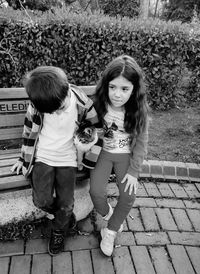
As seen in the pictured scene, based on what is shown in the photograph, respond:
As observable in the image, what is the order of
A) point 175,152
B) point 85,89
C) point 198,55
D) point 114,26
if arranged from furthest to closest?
point 198,55 → point 114,26 → point 175,152 → point 85,89

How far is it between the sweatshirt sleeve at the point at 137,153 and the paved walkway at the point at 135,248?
1.99 ft

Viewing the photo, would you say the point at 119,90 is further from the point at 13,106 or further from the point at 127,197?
the point at 13,106

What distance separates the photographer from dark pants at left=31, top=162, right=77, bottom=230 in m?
2.14

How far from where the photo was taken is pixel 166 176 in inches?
127

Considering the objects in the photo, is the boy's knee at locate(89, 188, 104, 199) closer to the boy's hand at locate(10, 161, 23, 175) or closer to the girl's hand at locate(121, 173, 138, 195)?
the girl's hand at locate(121, 173, 138, 195)

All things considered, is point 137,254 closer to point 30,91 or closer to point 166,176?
point 166,176

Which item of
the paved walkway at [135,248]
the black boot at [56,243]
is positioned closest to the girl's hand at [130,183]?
the paved walkway at [135,248]

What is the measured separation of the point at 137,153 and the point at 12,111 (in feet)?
3.62

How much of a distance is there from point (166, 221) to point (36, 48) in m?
2.85

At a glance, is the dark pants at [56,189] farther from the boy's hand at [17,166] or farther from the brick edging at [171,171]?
the brick edging at [171,171]

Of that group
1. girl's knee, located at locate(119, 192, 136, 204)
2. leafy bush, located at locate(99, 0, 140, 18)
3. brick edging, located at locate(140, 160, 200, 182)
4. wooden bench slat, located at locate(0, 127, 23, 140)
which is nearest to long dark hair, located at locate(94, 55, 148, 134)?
girl's knee, located at locate(119, 192, 136, 204)

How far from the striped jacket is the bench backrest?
1.18 ft

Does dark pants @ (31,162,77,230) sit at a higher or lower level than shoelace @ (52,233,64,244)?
higher

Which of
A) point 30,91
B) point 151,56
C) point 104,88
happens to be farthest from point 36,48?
point 30,91
